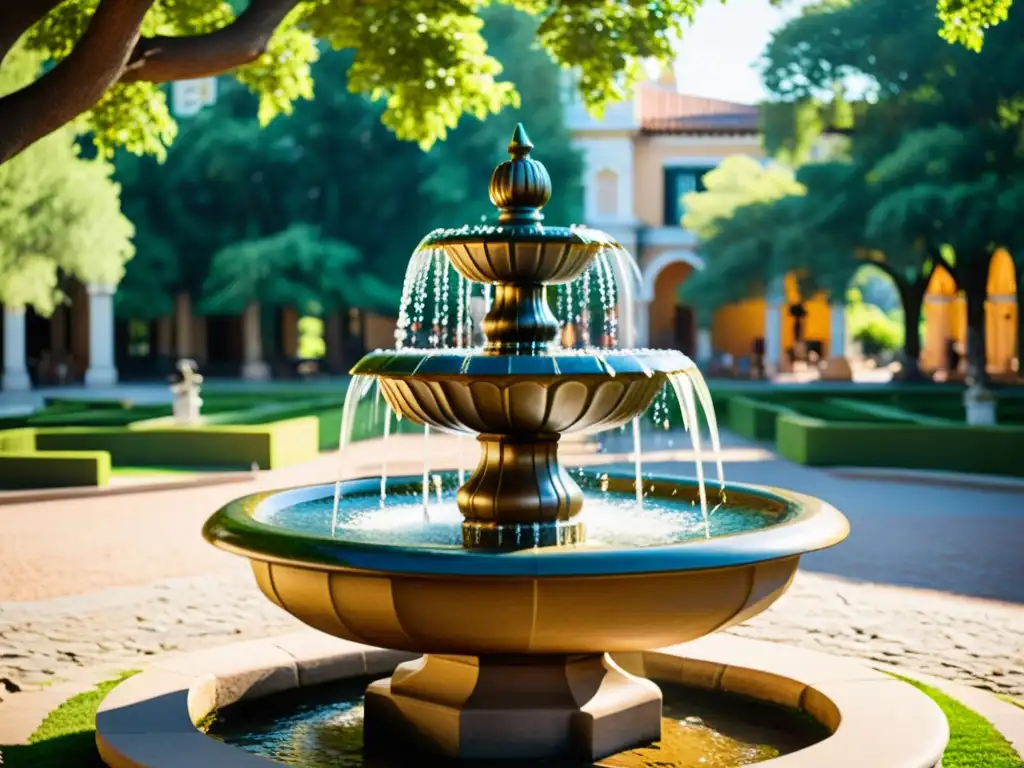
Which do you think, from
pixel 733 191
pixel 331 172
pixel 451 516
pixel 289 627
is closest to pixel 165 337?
pixel 331 172

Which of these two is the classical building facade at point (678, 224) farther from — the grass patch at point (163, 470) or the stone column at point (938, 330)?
the grass patch at point (163, 470)

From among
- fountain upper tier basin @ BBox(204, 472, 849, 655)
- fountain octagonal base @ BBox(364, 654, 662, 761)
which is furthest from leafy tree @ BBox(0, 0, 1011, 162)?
fountain octagonal base @ BBox(364, 654, 662, 761)

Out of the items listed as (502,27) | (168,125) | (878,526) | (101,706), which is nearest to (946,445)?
(878,526)

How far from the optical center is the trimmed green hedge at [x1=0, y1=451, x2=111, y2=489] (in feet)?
55.5

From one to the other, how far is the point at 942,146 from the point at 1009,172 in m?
1.78

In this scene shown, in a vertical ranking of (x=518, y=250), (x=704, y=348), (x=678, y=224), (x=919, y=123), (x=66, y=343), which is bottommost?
(x=704, y=348)

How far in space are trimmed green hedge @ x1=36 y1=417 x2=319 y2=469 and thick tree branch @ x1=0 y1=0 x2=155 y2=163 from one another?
11955mm

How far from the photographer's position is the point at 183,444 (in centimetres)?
2039

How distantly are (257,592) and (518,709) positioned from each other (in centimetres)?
469

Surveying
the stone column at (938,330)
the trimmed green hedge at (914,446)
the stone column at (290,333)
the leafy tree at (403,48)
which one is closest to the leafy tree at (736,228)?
the stone column at (938,330)

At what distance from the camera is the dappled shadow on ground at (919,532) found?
36.5 ft

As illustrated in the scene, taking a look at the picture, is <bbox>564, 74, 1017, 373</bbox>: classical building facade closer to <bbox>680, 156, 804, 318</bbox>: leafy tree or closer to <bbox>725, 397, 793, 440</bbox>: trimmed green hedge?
<bbox>680, 156, 804, 318</bbox>: leafy tree

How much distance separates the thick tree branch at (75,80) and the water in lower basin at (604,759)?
3.46 metres

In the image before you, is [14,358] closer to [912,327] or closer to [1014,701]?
[912,327]
